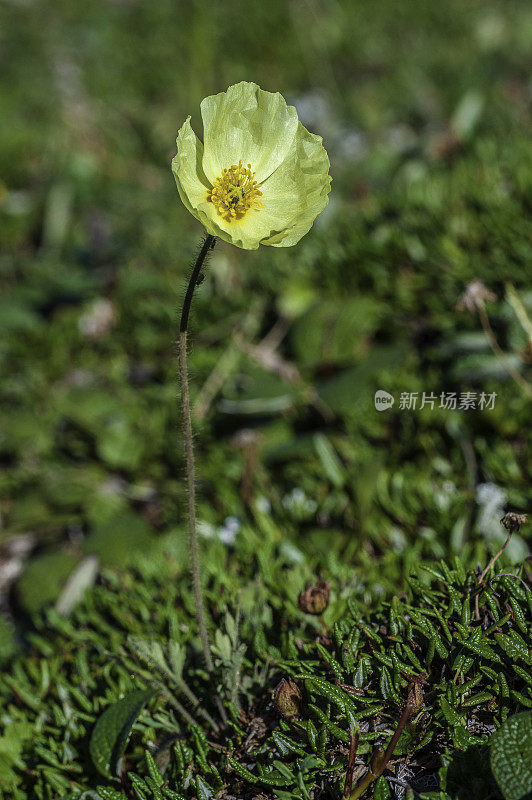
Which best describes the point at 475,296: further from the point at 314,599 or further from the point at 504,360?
the point at 314,599

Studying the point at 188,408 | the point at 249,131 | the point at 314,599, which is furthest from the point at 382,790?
the point at 249,131

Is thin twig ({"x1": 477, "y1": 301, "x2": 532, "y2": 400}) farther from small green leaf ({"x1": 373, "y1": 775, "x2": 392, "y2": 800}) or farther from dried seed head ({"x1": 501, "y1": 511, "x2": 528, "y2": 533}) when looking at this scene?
small green leaf ({"x1": 373, "y1": 775, "x2": 392, "y2": 800})

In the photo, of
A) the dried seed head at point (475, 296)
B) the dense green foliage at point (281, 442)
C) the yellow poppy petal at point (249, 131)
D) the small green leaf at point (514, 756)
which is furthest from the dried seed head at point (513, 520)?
the yellow poppy petal at point (249, 131)

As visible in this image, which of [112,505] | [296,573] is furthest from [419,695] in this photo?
[112,505]

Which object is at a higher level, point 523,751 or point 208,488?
point 523,751

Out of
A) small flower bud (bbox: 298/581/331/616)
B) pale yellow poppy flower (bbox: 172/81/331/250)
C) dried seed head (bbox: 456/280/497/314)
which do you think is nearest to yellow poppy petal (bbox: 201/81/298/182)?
pale yellow poppy flower (bbox: 172/81/331/250)

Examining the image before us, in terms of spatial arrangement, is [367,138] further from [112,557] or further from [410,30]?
[112,557]

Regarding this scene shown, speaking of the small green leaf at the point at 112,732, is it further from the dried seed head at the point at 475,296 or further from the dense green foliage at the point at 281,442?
the dried seed head at the point at 475,296
